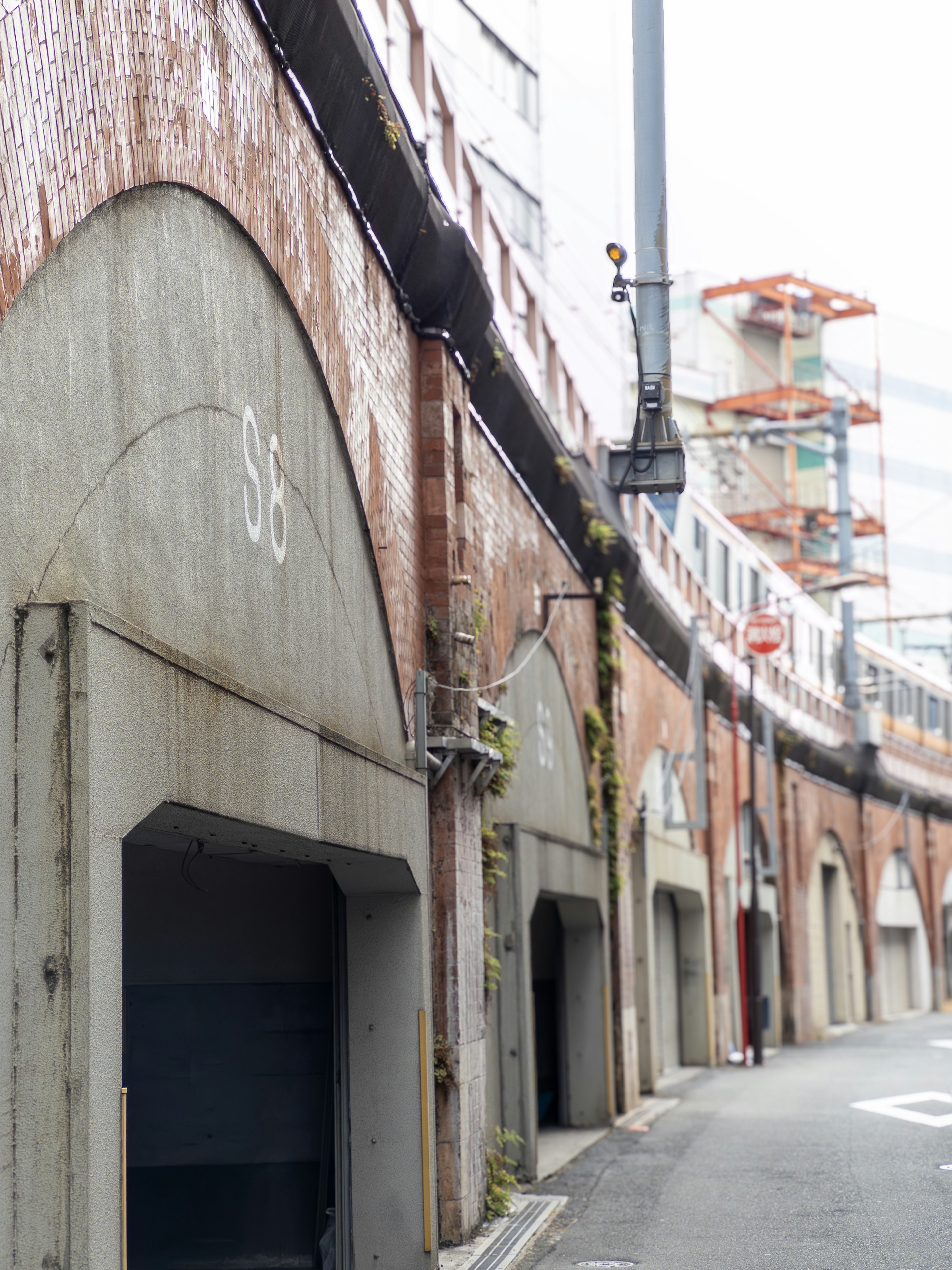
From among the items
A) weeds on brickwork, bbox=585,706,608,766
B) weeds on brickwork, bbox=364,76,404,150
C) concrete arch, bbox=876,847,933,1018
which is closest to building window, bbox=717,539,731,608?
concrete arch, bbox=876,847,933,1018

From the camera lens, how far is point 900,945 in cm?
4916

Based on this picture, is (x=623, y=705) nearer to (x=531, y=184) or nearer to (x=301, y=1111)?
(x=301, y=1111)

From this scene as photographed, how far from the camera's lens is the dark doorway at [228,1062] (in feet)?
34.4

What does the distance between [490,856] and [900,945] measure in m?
39.7

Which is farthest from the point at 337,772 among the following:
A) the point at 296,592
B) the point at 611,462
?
the point at 611,462

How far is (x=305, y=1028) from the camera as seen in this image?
35.3ft

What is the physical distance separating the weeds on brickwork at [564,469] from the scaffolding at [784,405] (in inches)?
1689

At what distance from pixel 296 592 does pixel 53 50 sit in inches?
132

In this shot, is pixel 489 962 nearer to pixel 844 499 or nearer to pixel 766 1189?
pixel 766 1189

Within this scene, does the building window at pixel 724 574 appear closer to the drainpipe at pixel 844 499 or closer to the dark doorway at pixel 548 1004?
the drainpipe at pixel 844 499

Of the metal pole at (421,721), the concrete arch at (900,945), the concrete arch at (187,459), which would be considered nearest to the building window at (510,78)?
the concrete arch at (900,945)

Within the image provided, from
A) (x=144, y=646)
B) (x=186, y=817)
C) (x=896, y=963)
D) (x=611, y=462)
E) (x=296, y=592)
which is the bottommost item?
(x=896, y=963)

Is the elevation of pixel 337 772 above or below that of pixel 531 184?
below

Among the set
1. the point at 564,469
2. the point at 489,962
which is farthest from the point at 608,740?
the point at 489,962
